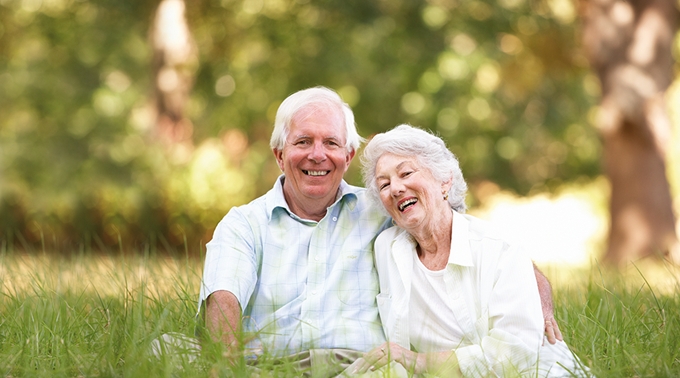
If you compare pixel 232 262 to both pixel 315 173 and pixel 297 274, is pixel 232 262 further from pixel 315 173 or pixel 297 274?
pixel 315 173

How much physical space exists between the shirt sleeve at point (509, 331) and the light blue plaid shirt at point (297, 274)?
19.5 inches

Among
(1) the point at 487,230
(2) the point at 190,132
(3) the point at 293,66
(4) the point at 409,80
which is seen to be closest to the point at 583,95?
(4) the point at 409,80

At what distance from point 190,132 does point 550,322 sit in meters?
10.2

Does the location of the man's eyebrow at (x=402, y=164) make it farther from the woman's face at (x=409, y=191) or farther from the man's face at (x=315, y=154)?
the man's face at (x=315, y=154)

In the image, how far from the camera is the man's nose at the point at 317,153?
3500 mm

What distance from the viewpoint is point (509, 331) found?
2.96 metres

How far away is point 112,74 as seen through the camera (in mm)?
14070

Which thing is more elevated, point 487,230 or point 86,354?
point 487,230

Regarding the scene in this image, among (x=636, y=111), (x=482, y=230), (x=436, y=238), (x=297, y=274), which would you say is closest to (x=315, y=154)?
(x=297, y=274)

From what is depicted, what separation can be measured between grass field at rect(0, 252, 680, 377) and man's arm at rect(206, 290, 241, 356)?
96 mm

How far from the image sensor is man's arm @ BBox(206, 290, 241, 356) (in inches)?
122

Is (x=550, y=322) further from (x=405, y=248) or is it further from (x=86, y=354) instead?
(x=86, y=354)

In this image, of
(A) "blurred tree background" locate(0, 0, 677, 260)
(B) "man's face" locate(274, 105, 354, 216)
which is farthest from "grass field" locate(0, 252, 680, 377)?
(A) "blurred tree background" locate(0, 0, 677, 260)

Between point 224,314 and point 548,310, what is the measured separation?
4.39ft
